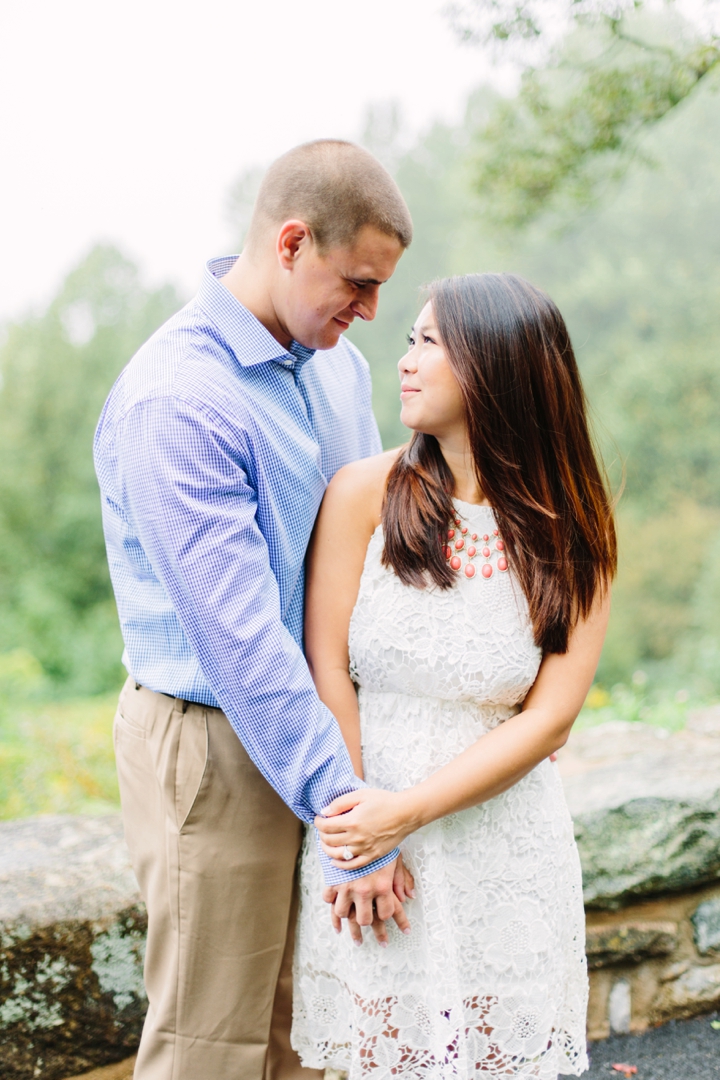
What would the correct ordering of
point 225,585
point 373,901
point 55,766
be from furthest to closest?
point 55,766 → point 373,901 → point 225,585

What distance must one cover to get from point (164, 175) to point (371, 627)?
20944 mm

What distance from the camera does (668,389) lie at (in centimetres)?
1716

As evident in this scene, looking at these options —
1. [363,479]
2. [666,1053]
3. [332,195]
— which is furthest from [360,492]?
[666,1053]

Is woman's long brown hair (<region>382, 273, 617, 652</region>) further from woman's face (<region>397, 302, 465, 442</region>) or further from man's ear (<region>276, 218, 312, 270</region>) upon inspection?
man's ear (<region>276, 218, 312, 270</region>)

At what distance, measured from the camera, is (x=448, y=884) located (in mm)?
1767

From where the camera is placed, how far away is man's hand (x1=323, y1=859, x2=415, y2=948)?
1659mm

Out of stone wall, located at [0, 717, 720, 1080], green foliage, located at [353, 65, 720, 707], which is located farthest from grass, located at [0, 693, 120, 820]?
green foliage, located at [353, 65, 720, 707]

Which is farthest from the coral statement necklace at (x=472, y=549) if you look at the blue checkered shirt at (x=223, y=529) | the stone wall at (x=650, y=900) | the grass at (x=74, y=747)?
the grass at (x=74, y=747)

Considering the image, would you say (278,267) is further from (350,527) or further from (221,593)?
(221,593)

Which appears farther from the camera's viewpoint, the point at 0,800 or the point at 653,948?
the point at 0,800

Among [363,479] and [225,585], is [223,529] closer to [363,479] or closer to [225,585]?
[225,585]

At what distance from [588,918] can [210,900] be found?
1153mm

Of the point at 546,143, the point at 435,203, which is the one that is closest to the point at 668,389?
the point at 435,203

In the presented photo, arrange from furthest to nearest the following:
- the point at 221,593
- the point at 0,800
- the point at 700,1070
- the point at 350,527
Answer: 1. the point at 0,800
2. the point at 700,1070
3. the point at 350,527
4. the point at 221,593
